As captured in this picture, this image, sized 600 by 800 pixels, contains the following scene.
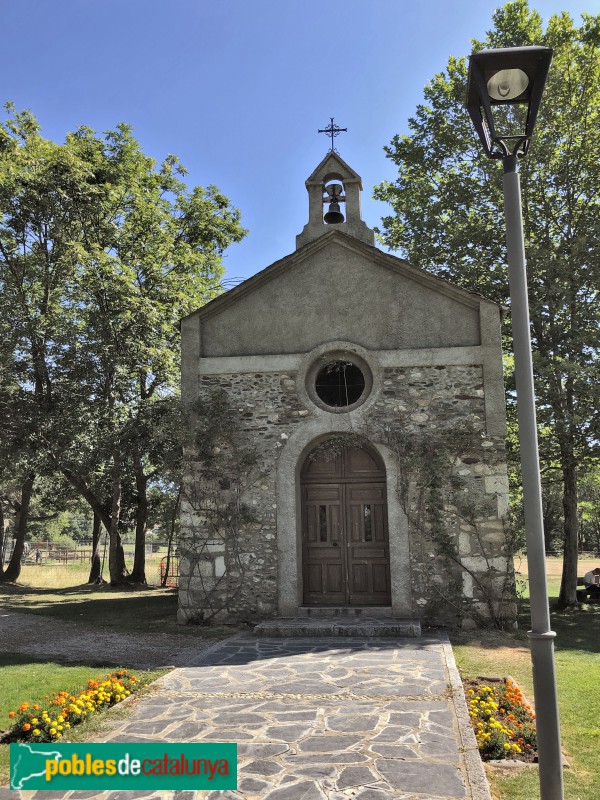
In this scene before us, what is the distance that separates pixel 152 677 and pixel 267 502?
14.3 ft

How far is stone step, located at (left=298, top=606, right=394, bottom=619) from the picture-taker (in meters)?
10.8

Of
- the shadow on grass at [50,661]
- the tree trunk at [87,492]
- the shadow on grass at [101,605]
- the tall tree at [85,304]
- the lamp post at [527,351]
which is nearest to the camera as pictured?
the lamp post at [527,351]

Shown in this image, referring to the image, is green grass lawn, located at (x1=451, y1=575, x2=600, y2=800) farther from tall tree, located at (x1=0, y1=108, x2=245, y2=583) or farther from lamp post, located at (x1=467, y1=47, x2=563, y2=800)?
tall tree, located at (x1=0, y1=108, x2=245, y2=583)

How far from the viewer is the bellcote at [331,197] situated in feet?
42.1

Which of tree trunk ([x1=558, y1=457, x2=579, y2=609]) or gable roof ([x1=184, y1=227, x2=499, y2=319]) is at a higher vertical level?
gable roof ([x1=184, y1=227, x2=499, y2=319])

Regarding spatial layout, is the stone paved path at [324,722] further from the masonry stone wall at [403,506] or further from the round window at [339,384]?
the round window at [339,384]

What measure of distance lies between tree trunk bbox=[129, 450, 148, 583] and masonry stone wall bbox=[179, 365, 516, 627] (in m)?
9.16

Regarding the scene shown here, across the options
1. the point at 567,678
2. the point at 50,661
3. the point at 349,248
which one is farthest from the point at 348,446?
the point at 50,661

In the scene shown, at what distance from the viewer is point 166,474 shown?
12.7 metres

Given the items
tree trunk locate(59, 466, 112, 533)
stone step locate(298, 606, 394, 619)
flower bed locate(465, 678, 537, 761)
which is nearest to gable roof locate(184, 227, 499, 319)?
stone step locate(298, 606, 394, 619)

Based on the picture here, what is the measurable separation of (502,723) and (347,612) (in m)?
5.30

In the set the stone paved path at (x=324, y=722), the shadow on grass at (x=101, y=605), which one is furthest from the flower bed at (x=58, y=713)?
the shadow on grass at (x=101, y=605)

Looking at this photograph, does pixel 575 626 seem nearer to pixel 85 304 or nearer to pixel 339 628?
pixel 339 628

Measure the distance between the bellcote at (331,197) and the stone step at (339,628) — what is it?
23.4ft
